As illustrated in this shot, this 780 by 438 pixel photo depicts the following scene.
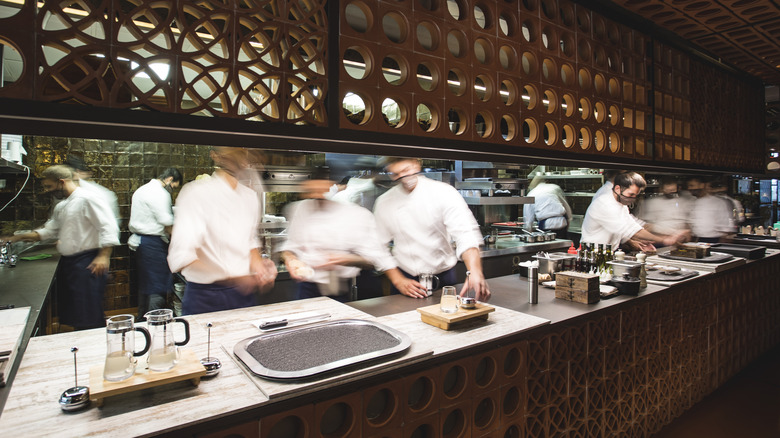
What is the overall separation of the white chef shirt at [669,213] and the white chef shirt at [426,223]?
163 inches

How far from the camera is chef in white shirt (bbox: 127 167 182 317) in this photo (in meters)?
5.13

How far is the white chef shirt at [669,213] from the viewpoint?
6.02m

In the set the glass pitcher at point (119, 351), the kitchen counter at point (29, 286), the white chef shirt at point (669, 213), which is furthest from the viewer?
the white chef shirt at point (669, 213)

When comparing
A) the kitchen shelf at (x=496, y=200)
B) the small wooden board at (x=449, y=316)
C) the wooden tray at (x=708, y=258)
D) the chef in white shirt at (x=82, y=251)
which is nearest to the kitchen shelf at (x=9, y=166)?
the chef in white shirt at (x=82, y=251)

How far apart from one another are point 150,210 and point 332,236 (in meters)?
2.99

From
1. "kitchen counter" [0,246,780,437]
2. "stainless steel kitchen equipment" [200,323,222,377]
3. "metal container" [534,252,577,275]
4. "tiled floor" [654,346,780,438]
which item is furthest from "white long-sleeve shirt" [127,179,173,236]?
"tiled floor" [654,346,780,438]

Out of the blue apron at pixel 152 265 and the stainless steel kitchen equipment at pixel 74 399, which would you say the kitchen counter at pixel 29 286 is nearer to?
the stainless steel kitchen equipment at pixel 74 399

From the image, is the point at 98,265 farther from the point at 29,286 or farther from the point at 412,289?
the point at 412,289

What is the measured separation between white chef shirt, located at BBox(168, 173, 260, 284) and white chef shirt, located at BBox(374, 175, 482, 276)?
3.64 ft

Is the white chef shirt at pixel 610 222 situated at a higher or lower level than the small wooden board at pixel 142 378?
higher

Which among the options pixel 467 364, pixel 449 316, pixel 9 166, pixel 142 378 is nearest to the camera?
pixel 142 378

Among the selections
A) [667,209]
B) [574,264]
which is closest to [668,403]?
[574,264]

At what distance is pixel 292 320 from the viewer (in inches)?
81.7

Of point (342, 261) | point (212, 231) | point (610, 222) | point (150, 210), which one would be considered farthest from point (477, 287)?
point (150, 210)
